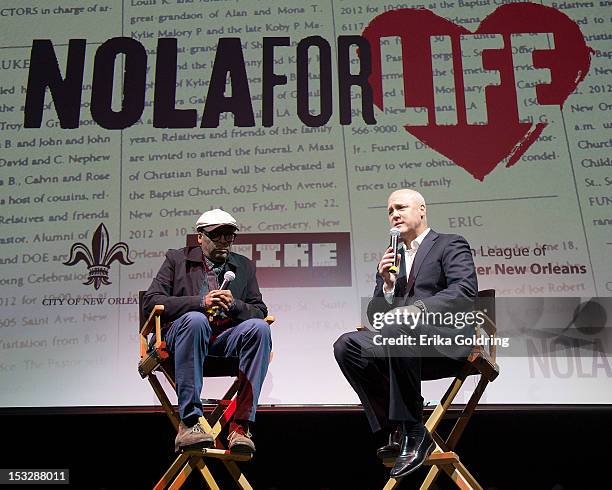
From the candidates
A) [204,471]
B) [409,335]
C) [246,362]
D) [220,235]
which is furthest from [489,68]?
[204,471]

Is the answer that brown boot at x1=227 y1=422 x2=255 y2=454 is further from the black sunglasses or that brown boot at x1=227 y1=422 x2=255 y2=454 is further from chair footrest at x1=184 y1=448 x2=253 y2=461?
the black sunglasses

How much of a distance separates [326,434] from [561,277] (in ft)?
4.98

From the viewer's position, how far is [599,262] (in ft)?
13.8

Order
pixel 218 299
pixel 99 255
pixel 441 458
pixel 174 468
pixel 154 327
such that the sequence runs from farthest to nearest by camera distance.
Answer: pixel 99 255, pixel 154 327, pixel 218 299, pixel 174 468, pixel 441 458

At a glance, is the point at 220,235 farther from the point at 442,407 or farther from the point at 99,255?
the point at 442,407

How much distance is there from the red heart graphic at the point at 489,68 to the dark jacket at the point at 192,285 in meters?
1.42

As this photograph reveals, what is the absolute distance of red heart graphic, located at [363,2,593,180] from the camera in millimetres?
4387

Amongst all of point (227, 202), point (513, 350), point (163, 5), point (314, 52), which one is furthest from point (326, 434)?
point (163, 5)

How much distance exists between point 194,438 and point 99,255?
1.63 metres

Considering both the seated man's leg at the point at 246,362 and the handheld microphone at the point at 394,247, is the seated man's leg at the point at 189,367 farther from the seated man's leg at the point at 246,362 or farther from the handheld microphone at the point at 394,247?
the handheld microphone at the point at 394,247

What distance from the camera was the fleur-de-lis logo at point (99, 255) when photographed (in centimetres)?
427

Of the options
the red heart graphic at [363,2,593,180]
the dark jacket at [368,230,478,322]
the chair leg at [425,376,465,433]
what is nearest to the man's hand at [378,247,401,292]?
the dark jacket at [368,230,478,322]

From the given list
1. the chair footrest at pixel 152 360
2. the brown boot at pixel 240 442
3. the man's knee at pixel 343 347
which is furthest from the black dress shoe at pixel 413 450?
the chair footrest at pixel 152 360

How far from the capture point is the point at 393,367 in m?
2.97
